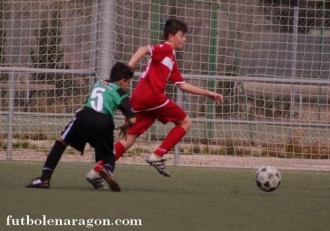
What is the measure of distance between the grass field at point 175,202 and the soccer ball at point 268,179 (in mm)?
83

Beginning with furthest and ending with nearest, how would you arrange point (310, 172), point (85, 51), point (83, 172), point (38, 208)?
point (85, 51), point (310, 172), point (83, 172), point (38, 208)

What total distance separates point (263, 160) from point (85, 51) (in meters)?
2.92

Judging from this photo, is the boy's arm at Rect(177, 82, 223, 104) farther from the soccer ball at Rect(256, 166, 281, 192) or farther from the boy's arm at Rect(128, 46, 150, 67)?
the soccer ball at Rect(256, 166, 281, 192)

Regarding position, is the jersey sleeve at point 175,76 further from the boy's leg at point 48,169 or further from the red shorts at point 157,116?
the boy's leg at point 48,169

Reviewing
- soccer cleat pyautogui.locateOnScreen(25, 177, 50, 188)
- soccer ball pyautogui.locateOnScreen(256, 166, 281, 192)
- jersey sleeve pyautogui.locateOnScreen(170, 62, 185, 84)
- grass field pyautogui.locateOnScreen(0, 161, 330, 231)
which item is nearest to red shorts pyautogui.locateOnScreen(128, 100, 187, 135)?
jersey sleeve pyautogui.locateOnScreen(170, 62, 185, 84)

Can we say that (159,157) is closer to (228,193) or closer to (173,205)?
(228,193)

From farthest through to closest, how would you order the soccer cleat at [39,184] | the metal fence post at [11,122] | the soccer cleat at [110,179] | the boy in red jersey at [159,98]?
the metal fence post at [11,122], the boy in red jersey at [159,98], the soccer cleat at [39,184], the soccer cleat at [110,179]

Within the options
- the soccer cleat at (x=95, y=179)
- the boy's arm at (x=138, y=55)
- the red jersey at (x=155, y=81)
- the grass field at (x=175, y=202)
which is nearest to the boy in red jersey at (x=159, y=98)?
the red jersey at (x=155, y=81)

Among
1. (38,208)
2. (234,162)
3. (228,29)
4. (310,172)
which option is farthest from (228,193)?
(228,29)

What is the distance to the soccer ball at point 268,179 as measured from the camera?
9.18 meters

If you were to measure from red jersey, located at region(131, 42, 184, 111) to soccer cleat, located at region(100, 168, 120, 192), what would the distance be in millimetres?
1347

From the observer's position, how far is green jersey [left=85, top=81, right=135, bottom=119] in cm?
884

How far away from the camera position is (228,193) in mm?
9141

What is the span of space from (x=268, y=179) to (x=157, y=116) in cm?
149
